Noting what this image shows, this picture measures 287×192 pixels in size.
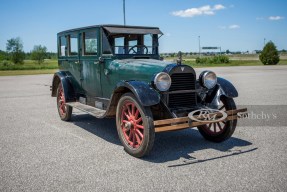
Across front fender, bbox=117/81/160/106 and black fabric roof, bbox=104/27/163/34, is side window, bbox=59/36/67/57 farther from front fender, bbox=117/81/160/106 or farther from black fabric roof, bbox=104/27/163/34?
front fender, bbox=117/81/160/106

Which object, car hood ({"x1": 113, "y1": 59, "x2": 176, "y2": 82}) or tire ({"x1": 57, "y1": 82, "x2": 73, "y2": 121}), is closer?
car hood ({"x1": 113, "y1": 59, "x2": 176, "y2": 82})

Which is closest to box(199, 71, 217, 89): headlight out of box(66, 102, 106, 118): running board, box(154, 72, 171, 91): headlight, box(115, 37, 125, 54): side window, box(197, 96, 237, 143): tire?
box(197, 96, 237, 143): tire

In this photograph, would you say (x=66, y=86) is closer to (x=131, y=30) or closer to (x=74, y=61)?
(x=74, y=61)

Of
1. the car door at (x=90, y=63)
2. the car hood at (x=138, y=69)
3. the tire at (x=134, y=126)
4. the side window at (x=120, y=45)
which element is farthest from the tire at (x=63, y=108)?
the tire at (x=134, y=126)

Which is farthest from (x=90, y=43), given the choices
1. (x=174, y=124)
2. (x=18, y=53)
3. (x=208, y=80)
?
(x=18, y=53)

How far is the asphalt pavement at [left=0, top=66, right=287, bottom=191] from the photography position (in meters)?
3.47

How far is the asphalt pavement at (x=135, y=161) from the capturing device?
3473 millimetres

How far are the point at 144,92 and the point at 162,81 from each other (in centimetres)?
37

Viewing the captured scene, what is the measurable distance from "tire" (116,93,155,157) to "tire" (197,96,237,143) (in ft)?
4.81

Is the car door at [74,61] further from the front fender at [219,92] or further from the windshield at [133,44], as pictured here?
the front fender at [219,92]

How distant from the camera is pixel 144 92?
432 cm

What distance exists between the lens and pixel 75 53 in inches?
266

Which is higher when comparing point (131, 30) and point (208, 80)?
point (131, 30)

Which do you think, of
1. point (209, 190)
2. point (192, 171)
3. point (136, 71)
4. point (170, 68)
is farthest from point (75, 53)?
point (209, 190)
